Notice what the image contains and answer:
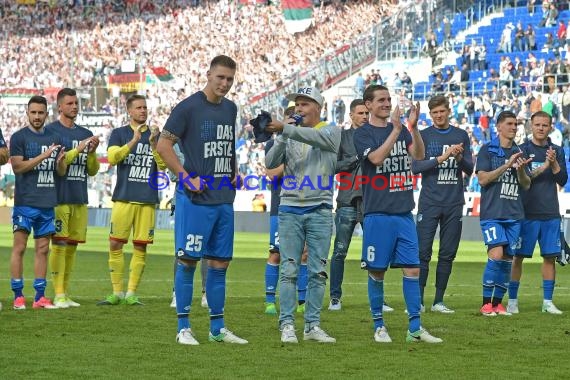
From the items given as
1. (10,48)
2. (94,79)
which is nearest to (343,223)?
(94,79)

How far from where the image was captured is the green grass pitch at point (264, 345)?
353 inches

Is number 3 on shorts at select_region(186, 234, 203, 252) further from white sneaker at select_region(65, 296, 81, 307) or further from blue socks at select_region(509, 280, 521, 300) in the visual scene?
blue socks at select_region(509, 280, 521, 300)

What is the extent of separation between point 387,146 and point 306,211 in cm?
93

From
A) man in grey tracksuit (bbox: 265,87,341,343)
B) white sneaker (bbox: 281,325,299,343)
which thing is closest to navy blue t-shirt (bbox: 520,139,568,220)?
man in grey tracksuit (bbox: 265,87,341,343)

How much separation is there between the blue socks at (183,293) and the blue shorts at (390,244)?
1559mm

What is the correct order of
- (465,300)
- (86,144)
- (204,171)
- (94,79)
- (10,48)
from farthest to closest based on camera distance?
(10,48) < (94,79) < (465,300) < (86,144) < (204,171)

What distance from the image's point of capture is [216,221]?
10508mm

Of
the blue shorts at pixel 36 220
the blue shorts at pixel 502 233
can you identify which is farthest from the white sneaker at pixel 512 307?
the blue shorts at pixel 36 220

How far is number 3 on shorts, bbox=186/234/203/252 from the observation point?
34.0 ft

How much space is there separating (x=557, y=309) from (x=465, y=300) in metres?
1.67

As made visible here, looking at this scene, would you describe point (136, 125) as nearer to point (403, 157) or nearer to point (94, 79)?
point (403, 157)

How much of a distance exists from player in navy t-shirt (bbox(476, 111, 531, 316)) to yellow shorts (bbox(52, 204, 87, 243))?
182 inches

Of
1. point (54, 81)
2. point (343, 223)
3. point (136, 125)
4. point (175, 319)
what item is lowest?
point (175, 319)

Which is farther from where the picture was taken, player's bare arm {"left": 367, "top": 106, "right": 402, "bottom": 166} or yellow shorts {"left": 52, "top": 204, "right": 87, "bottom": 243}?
yellow shorts {"left": 52, "top": 204, "right": 87, "bottom": 243}
